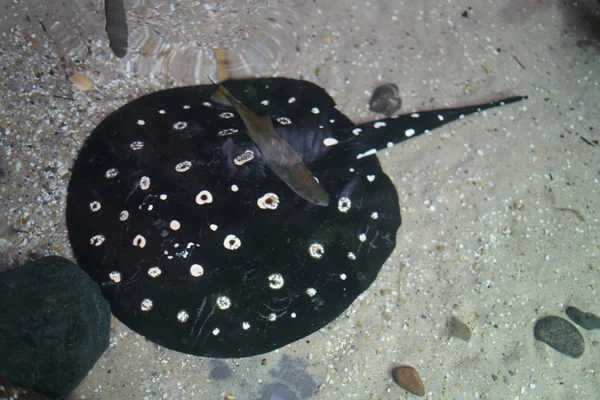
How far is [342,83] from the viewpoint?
17.3 ft

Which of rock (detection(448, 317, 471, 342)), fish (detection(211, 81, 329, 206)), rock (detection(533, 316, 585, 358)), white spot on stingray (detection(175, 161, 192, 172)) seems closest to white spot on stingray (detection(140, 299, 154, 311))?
white spot on stingray (detection(175, 161, 192, 172))

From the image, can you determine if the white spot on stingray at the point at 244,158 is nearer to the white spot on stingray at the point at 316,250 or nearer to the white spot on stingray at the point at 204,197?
the white spot on stingray at the point at 204,197

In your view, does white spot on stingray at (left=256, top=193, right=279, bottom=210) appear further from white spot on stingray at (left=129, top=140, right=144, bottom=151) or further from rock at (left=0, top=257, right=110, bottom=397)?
rock at (left=0, top=257, right=110, bottom=397)

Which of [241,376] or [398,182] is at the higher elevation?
[398,182]

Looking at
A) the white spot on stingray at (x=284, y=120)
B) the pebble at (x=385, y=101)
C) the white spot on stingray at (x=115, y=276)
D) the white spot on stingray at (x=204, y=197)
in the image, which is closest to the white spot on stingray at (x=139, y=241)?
the white spot on stingray at (x=115, y=276)

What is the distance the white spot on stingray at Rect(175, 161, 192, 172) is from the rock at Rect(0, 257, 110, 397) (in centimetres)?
120

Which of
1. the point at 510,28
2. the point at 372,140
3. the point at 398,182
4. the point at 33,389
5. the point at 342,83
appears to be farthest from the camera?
the point at 510,28

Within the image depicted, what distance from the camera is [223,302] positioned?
3.53 m

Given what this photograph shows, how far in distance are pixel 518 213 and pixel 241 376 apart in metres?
3.68

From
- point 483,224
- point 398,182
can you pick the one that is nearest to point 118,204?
point 398,182

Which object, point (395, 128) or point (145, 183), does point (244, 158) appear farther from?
point (395, 128)

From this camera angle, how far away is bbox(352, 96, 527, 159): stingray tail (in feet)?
13.9

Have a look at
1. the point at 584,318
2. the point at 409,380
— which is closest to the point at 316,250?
the point at 409,380

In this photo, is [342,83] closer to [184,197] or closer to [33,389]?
[184,197]
